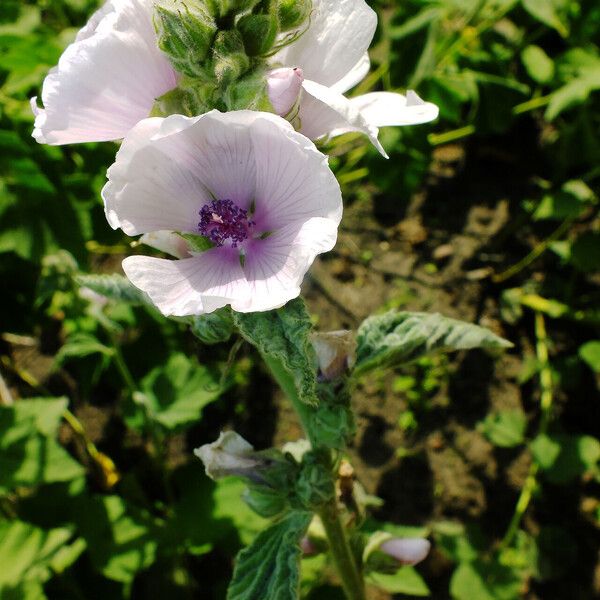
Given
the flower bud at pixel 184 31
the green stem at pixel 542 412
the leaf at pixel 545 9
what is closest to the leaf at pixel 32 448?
the flower bud at pixel 184 31

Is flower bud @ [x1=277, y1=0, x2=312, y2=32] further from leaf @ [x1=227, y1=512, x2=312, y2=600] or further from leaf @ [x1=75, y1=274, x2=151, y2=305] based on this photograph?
leaf @ [x1=227, y1=512, x2=312, y2=600]

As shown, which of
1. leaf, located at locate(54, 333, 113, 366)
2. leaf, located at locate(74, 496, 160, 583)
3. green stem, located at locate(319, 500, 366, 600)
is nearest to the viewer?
green stem, located at locate(319, 500, 366, 600)

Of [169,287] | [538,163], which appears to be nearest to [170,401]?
[169,287]

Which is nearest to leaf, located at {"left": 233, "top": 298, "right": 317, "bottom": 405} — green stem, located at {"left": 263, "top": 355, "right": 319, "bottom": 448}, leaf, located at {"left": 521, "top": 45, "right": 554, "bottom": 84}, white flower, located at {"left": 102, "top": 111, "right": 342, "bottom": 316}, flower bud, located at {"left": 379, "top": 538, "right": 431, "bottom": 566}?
white flower, located at {"left": 102, "top": 111, "right": 342, "bottom": 316}

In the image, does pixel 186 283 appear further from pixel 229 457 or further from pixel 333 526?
pixel 333 526

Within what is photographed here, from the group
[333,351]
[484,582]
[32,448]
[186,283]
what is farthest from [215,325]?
[484,582]
